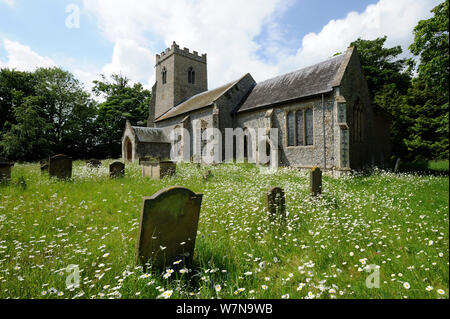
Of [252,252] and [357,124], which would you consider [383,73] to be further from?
[252,252]

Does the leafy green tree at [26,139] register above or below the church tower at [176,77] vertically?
below

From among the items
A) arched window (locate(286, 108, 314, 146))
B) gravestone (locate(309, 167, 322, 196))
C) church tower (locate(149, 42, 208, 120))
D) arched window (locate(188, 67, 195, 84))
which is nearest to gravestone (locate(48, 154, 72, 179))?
gravestone (locate(309, 167, 322, 196))

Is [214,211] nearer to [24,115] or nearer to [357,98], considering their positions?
[357,98]

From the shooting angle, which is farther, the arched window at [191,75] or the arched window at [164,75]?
the arched window at [164,75]

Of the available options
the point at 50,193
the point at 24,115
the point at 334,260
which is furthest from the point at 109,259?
the point at 24,115

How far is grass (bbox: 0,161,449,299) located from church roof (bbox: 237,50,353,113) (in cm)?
1033

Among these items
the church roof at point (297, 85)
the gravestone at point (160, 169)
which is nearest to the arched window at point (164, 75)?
the church roof at point (297, 85)

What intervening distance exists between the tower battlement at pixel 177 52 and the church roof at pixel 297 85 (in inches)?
549

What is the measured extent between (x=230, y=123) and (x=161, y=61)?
1771 cm

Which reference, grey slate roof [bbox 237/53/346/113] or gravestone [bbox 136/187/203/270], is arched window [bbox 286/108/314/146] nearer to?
grey slate roof [bbox 237/53/346/113]

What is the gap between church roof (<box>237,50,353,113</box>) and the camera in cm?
1333

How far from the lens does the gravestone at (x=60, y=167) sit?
8664mm

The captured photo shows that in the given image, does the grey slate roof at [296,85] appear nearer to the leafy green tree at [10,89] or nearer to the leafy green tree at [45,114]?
the leafy green tree at [45,114]

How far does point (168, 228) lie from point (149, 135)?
74.2 feet
